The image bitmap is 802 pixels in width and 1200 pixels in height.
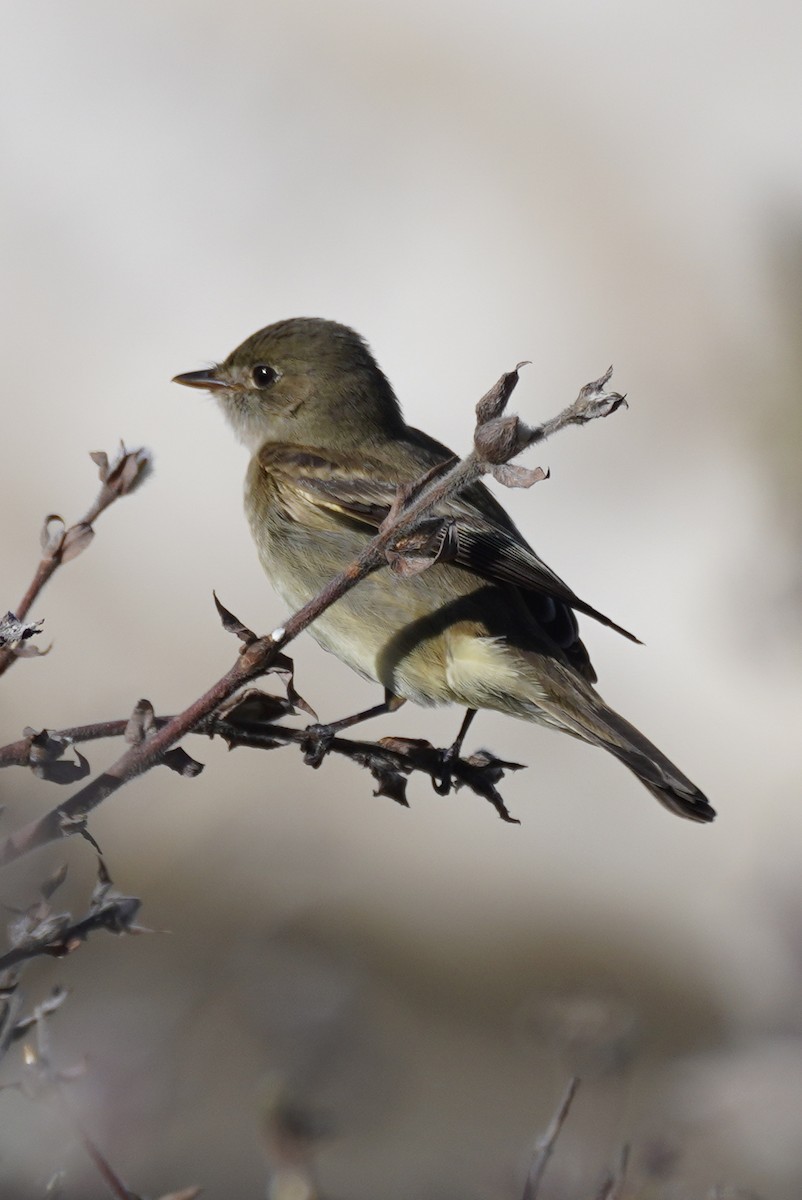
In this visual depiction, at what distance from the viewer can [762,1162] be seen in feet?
8.26

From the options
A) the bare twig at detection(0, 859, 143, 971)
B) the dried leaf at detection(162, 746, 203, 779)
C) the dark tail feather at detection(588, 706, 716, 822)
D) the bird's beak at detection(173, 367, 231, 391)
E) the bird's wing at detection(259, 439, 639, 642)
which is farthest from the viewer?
the bird's beak at detection(173, 367, 231, 391)

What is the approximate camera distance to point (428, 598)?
7.57ft

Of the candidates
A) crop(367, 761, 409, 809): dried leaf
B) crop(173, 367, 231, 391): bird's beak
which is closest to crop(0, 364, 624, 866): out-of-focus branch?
crop(367, 761, 409, 809): dried leaf

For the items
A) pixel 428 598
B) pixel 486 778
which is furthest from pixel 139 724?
pixel 428 598

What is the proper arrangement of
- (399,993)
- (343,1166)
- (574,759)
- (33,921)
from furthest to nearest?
(574,759) → (399,993) → (343,1166) → (33,921)

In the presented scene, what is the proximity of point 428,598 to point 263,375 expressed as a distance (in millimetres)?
737

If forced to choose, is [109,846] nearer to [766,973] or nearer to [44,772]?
[766,973]

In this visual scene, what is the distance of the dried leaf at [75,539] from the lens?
3.37ft

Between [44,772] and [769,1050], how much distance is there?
1497mm

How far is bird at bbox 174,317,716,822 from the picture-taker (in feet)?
6.76

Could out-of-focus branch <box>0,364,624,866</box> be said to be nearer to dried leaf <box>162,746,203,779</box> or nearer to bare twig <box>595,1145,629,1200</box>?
dried leaf <box>162,746,203,779</box>

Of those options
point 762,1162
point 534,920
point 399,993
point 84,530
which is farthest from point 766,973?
point 84,530

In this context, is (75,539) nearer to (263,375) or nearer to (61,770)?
(61,770)

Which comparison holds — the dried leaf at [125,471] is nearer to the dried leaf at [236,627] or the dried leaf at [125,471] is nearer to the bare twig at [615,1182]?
the dried leaf at [236,627]
